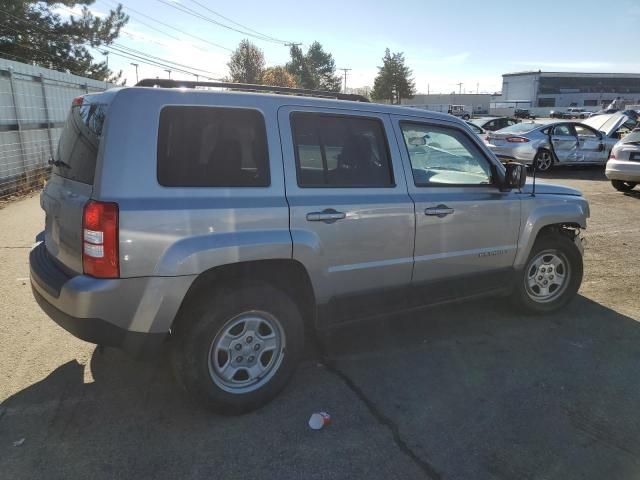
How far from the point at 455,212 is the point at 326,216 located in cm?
122

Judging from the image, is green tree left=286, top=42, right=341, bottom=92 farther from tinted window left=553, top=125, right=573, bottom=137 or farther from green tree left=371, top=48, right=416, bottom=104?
tinted window left=553, top=125, right=573, bottom=137

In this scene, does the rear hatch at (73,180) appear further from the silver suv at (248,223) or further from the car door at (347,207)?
the car door at (347,207)

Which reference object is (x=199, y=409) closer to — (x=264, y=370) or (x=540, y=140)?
(x=264, y=370)

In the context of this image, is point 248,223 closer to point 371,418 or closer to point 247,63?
point 371,418

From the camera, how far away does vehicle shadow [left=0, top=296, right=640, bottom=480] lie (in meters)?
2.65

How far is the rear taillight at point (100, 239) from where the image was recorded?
257 cm

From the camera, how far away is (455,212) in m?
3.87

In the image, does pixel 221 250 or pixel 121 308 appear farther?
pixel 221 250

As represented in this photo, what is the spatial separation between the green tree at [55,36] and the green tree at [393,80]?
62.3 metres

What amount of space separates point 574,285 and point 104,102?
4.41 metres

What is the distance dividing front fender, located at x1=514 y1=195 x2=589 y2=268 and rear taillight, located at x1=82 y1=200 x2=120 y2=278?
333 cm

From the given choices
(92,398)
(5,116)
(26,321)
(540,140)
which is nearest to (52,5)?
(5,116)

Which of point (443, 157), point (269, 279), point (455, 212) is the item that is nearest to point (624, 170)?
point (443, 157)

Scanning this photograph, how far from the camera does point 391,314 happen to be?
3.76 metres
